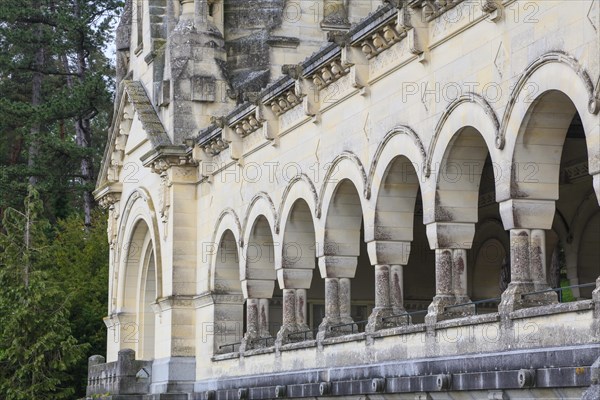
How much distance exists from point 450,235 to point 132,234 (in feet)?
53.7

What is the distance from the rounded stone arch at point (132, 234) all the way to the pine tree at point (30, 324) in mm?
1551

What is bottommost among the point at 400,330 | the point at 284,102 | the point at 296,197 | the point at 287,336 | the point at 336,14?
the point at 400,330

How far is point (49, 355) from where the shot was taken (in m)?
35.6

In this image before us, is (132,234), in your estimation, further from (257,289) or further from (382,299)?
(382,299)

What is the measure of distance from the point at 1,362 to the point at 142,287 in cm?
405

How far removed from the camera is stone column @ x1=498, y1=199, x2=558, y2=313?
55.8 feet

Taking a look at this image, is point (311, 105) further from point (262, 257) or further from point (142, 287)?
point (142, 287)

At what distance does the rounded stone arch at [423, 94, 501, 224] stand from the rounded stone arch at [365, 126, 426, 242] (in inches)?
63.9

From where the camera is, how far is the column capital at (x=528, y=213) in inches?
674

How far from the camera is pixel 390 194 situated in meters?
21.1

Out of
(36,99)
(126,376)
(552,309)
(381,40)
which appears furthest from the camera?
(36,99)

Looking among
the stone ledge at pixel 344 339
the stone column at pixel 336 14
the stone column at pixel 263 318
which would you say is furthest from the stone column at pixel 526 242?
the stone column at pixel 336 14

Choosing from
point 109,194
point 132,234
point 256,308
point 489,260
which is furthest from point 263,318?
point 109,194

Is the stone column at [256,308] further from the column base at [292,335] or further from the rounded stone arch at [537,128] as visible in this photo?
the rounded stone arch at [537,128]
